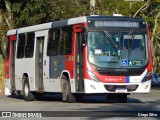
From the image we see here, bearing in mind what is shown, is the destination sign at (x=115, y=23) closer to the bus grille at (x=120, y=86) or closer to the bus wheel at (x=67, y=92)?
the bus grille at (x=120, y=86)

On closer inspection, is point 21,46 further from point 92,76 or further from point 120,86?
point 120,86

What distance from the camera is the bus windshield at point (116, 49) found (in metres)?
22.1

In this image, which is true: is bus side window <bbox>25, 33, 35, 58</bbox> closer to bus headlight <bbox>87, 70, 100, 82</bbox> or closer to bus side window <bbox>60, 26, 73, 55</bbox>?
bus side window <bbox>60, 26, 73, 55</bbox>

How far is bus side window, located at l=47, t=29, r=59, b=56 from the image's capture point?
24.5m

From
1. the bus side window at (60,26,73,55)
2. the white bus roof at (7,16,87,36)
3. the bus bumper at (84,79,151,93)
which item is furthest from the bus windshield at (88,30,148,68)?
the bus side window at (60,26,73,55)

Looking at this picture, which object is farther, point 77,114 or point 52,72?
point 52,72

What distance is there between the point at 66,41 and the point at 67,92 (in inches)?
77.1

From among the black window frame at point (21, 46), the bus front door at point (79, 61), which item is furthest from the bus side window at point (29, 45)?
the bus front door at point (79, 61)

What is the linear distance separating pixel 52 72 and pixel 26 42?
10.9 ft

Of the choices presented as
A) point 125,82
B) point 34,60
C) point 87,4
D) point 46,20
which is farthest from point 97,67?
point 87,4

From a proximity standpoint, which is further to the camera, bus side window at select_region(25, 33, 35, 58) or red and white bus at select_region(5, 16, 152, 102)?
bus side window at select_region(25, 33, 35, 58)

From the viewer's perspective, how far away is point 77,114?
56.5 feet

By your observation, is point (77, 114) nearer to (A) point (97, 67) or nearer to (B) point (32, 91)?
(A) point (97, 67)

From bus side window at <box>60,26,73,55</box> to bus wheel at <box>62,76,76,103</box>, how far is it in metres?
1.06
